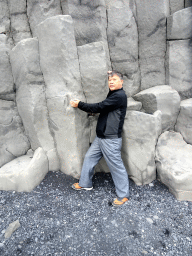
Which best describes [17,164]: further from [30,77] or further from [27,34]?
[27,34]

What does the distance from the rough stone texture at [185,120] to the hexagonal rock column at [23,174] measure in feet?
7.77

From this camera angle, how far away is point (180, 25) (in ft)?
9.43

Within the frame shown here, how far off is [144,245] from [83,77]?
2.29 meters

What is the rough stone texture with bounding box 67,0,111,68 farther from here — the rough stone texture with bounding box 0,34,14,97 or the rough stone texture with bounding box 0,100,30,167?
the rough stone texture with bounding box 0,100,30,167

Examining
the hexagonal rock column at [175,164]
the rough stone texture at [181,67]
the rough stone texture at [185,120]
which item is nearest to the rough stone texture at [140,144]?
the hexagonal rock column at [175,164]

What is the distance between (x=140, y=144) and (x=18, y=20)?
9.39ft

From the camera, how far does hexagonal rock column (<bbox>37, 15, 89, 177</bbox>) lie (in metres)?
2.49

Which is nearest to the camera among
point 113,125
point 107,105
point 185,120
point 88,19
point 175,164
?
point 107,105

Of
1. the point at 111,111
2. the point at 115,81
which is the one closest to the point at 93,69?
the point at 115,81

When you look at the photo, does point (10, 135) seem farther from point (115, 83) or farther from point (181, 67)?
point (181, 67)

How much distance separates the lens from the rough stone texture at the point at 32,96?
2.62 metres

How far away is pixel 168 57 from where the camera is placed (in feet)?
10.0

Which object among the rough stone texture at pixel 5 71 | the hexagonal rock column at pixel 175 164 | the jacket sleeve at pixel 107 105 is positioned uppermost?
the rough stone texture at pixel 5 71

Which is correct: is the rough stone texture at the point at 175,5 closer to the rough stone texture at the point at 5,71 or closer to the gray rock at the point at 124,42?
the gray rock at the point at 124,42
